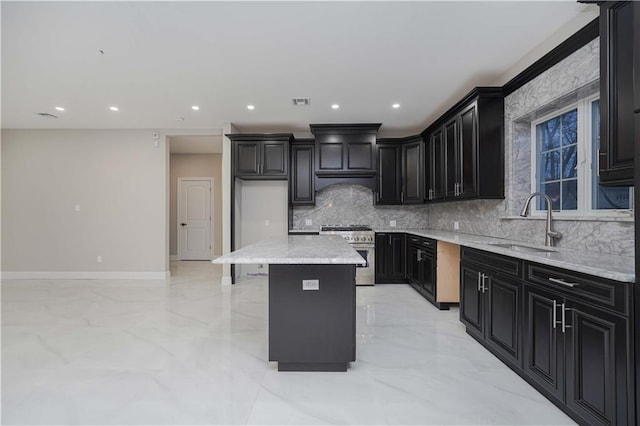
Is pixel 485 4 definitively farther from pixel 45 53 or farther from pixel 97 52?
pixel 45 53

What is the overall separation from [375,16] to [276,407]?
113 inches

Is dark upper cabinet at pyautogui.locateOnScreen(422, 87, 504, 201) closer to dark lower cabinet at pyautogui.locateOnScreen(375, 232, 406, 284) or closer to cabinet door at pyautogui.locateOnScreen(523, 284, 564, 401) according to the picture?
dark lower cabinet at pyautogui.locateOnScreen(375, 232, 406, 284)

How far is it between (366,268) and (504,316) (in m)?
2.78

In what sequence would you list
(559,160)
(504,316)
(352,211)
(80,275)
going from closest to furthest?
(504,316) < (559,160) < (80,275) < (352,211)

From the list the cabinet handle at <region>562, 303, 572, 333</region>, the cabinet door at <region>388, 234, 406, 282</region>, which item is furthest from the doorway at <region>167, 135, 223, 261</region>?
the cabinet handle at <region>562, 303, 572, 333</region>

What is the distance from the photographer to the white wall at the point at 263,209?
5.82m

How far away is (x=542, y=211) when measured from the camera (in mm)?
2961

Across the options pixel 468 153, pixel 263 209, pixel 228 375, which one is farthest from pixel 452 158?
pixel 228 375

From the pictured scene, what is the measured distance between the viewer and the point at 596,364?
5.04 ft

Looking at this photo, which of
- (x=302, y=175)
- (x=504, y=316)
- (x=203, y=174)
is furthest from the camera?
(x=203, y=174)

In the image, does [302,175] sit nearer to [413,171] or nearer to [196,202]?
[413,171]

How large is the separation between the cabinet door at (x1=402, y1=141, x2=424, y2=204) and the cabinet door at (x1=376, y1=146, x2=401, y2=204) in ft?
0.34

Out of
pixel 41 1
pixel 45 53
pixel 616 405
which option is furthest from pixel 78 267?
pixel 616 405

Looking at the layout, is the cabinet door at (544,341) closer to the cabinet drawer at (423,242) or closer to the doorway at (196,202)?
the cabinet drawer at (423,242)
